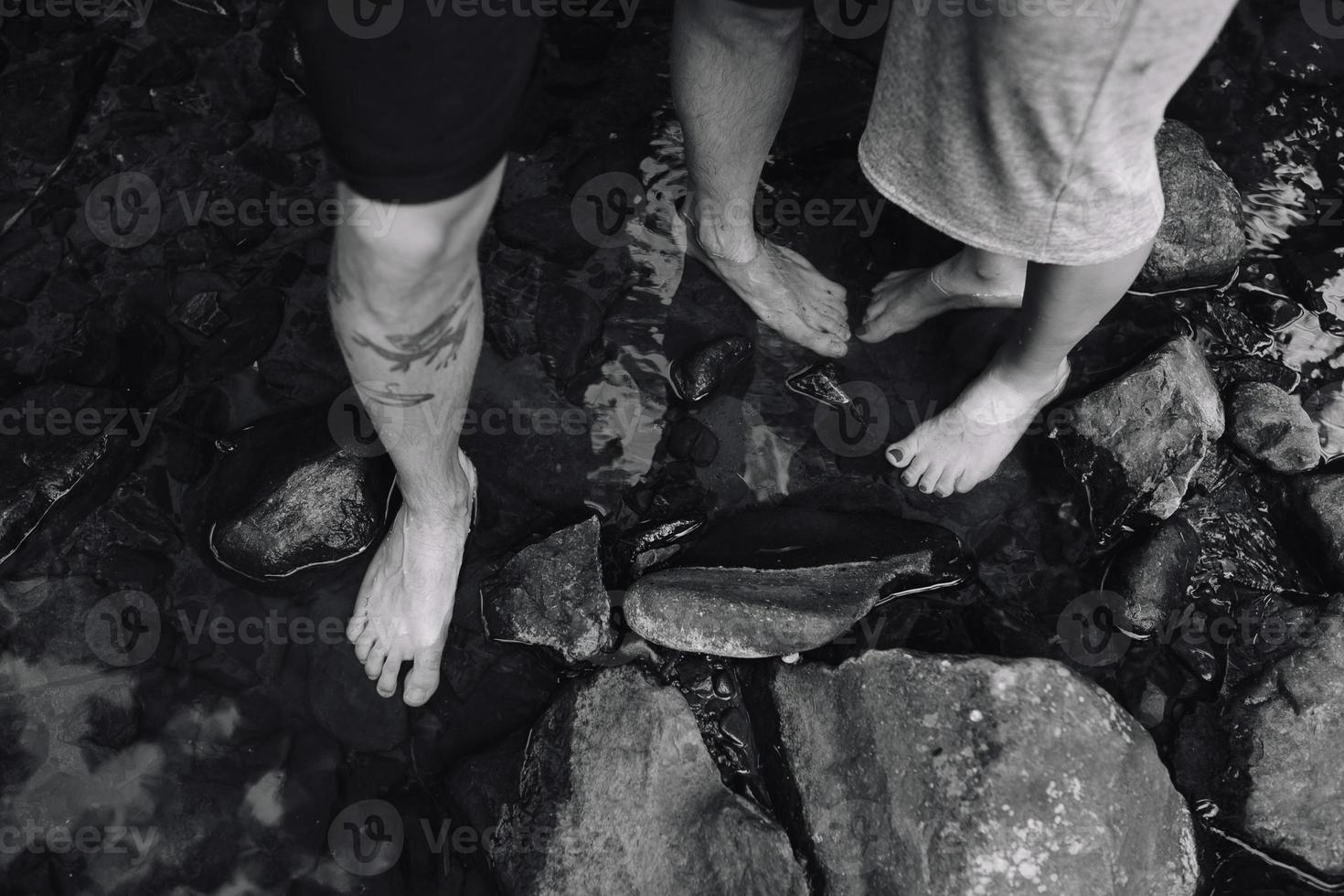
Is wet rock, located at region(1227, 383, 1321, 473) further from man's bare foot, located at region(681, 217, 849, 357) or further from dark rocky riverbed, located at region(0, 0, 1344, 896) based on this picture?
man's bare foot, located at region(681, 217, 849, 357)

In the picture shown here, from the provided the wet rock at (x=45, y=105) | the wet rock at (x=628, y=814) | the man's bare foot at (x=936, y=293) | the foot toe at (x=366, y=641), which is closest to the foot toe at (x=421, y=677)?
the foot toe at (x=366, y=641)

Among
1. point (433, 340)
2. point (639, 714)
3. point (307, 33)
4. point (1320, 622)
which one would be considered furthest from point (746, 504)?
point (307, 33)

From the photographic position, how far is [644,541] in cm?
211

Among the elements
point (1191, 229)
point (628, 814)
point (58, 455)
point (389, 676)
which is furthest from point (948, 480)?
point (58, 455)

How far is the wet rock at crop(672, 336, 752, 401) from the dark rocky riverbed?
15 millimetres

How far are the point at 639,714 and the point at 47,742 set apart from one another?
126cm

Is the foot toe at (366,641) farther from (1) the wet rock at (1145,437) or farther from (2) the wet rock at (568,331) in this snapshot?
(1) the wet rock at (1145,437)

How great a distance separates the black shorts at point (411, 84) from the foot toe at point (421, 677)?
1.10m

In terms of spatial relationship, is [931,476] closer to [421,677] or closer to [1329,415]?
[1329,415]

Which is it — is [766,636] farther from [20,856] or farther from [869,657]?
[20,856]

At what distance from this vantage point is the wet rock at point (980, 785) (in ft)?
5.43

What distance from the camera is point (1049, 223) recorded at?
4.80 feet

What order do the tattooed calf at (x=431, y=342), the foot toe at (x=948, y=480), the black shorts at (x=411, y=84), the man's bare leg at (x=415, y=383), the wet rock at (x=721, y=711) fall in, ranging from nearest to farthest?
the black shorts at (x=411, y=84) → the man's bare leg at (x=415, y=383) → the tattooed calf at (x=431, y=342) → the wet rock at (x=721, y=711) → the foot toe at (x=948, y=480)

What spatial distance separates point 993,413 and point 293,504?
1.57 metres
